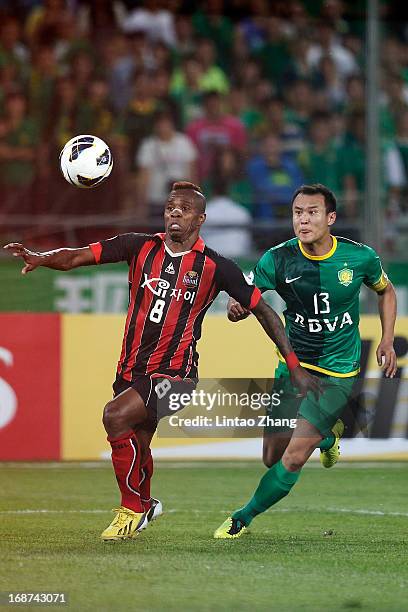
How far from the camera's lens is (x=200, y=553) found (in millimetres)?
5832

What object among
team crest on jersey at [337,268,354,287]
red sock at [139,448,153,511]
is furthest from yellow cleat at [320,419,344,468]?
red sock at [139,448,153,511]

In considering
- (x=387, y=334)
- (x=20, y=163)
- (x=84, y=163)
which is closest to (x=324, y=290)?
(x=387, y=334)

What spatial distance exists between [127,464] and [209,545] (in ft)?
1.92

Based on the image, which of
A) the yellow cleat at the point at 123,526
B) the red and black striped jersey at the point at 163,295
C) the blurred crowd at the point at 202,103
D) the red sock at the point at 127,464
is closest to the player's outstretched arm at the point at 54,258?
the red and black striped jersey at the point at 163,295

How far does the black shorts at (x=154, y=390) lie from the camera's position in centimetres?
621

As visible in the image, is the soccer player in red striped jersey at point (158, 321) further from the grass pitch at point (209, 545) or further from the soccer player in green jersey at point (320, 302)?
the grass pitch at point (209, 545)

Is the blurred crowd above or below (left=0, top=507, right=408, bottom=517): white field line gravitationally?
above

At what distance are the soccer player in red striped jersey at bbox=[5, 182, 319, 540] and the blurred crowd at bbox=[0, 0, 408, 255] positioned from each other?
414 centimetres

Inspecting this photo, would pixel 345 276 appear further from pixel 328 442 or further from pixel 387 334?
pixel 328 442

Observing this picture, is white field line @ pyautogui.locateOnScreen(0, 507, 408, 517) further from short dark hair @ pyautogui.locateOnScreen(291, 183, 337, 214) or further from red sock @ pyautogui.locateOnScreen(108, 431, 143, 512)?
short dark hair @ pyautogui.locateOnScreen(291, 183, 337, 214)

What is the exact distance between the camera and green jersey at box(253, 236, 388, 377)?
650cm

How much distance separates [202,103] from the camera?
12.1m

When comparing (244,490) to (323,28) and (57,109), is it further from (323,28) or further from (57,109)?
(323,28)

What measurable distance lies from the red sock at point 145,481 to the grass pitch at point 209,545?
187 mm
